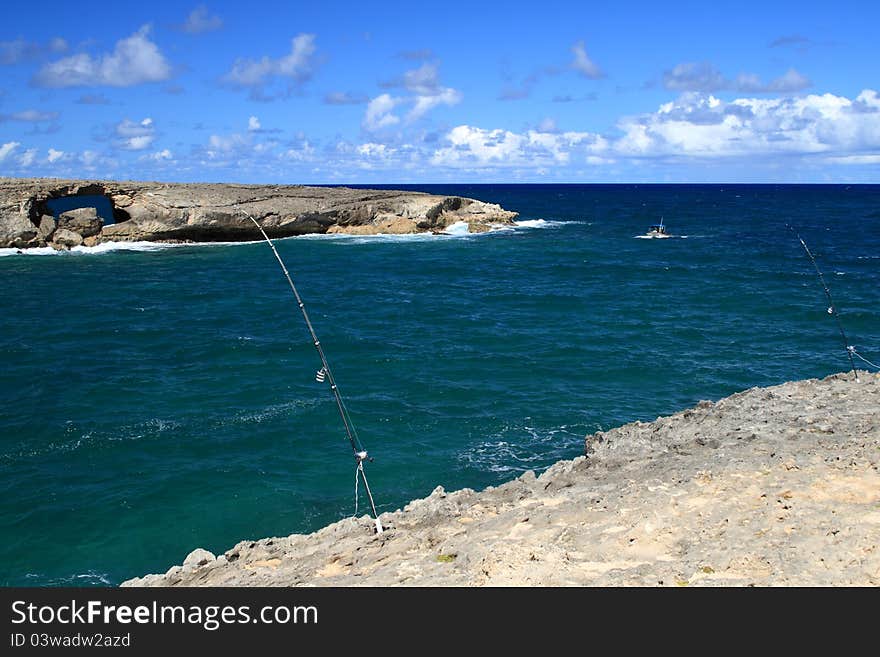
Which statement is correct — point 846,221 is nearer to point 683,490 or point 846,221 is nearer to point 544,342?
point 544,342

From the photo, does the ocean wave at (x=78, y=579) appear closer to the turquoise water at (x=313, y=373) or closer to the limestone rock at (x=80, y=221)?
the turquoise water at (x=313, y=373)

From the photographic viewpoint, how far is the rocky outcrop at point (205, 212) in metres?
59.1

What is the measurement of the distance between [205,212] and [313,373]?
4389 centimetres

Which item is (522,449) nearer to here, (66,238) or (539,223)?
(66,238)

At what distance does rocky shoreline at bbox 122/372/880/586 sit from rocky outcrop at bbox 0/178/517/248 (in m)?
51.0

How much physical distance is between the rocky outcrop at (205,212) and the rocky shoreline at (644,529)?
51014mm

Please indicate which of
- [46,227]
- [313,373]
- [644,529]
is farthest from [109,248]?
[644,529]

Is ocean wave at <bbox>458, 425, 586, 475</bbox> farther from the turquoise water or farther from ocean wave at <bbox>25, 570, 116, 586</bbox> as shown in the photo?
ocean wave at <bbox>25, 570, 116, 586</bbox>

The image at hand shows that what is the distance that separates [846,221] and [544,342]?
8562 cm

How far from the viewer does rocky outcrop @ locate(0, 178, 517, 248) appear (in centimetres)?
5912
